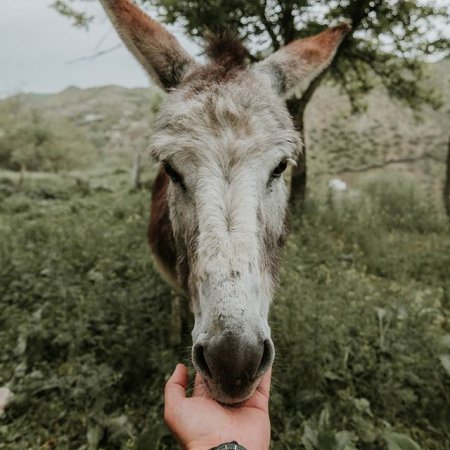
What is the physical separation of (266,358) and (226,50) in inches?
90.3

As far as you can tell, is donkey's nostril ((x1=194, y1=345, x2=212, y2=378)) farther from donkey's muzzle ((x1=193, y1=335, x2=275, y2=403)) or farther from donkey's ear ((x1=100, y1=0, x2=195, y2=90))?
donkey's ear ((x1=100, y1=0, x2=195, y2=90))

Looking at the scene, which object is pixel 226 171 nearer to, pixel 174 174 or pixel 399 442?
pixel 174 174

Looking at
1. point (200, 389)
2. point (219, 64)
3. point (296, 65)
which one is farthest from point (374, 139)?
point (200, 389)

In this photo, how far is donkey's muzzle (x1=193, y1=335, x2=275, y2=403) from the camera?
1.35 meters

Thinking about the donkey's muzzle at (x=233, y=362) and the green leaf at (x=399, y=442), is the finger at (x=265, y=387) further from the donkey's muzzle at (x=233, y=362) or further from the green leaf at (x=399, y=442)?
the green leaf at (x=399, y=442)

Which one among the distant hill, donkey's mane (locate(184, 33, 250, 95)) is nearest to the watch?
donkey's mane (locate(184, 33, 250, 95))

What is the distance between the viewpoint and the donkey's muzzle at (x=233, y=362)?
1.35 m

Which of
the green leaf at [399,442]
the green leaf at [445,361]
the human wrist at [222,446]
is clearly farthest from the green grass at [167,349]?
the human wrist at [222,446]

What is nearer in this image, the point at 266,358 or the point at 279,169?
the point at 266,358

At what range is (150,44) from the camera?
102 inches

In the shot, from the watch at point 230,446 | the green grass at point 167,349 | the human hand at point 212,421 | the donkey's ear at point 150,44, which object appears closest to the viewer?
the watch at point 230,446

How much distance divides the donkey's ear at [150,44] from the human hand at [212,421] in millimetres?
2246

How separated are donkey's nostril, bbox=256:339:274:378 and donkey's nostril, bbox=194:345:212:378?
219 millimetres

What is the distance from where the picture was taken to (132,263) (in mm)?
5430
